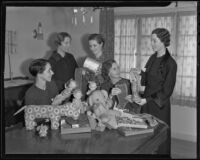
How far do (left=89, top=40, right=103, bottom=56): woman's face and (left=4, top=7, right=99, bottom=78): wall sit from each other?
2 centimetres

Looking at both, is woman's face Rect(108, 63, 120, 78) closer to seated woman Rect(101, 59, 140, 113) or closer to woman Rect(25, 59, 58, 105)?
seated woman Rect(101, 59, 140, 113)

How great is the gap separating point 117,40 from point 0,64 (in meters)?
0.39

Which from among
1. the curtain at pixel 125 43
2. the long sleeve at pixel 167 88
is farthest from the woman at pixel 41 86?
the long sleeve at pixel 167 88

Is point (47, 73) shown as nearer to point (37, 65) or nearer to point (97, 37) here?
point (37, 65)

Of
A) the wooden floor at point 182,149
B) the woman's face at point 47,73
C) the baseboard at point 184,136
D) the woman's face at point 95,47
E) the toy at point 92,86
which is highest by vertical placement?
the woman's face at point 95,47

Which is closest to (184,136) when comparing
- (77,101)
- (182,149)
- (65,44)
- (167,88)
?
(182,149)

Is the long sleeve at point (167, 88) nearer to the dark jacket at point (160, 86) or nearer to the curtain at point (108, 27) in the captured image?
the dark jacket at point (160, 86)

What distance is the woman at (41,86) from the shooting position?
0.94m

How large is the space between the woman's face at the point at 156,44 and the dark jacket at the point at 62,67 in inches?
10.5

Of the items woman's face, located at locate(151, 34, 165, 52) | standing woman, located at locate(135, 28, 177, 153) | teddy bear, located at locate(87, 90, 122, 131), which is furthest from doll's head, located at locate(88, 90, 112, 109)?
woman's face, located at locate(151, 34, 165, 52)

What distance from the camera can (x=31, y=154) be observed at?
913 mm

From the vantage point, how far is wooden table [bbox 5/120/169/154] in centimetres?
91

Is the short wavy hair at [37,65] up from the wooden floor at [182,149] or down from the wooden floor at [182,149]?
up

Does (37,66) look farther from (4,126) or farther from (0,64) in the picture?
(4,126)
